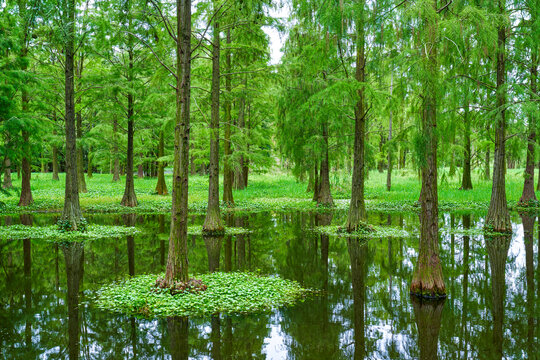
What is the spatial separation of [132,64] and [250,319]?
61.8 feet

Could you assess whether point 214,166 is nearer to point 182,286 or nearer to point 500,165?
point 182,286

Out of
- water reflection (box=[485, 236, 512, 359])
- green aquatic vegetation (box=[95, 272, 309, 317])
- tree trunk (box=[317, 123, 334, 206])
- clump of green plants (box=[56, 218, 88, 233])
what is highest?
tree trunk (box=[317, 123, 334, 206])

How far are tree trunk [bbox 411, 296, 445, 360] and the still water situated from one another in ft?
0.06

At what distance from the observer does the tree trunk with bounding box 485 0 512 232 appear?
1541 centimetres

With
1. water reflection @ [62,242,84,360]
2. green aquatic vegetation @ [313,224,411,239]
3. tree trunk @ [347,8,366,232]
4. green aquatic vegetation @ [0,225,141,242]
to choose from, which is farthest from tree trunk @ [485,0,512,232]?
water reflection @ [62,242,84,360]

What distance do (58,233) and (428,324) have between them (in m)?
13.2

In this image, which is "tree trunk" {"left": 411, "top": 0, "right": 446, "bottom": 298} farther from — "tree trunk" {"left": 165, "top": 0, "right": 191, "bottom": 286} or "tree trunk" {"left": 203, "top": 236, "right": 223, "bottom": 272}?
"tree trunk" {"left": 203, "top": 236, "right": 223, "bottom": 272}

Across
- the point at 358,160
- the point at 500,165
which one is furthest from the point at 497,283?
the point at 500,165

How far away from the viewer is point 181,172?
336 inches

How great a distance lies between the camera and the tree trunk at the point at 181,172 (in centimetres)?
845

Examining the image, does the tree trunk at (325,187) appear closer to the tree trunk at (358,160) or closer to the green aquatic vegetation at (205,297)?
the tree trunk at (358,160)

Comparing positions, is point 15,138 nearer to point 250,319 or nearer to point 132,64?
point 132,64

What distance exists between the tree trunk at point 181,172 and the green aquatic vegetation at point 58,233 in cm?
729

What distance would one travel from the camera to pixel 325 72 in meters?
21.7
